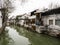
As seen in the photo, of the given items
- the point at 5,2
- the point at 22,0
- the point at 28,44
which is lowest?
the point at 28,44

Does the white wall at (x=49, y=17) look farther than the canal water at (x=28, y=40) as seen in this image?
Yes

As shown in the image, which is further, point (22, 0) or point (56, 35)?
point (22, 0)

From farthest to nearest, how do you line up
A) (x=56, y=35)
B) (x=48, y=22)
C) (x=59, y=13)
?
(x=48, y=22) < (x=59, y=13) < (x=56, y=35)

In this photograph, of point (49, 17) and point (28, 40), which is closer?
point (28, 40)

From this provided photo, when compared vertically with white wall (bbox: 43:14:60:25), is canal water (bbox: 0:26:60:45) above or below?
below

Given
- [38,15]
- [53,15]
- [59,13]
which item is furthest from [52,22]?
[38,15]

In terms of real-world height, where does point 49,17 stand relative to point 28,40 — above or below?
above

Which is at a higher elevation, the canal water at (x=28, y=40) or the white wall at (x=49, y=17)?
the white wall at (x=49, y=17)

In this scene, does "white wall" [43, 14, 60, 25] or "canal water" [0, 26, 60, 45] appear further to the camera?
"white wall" [43, 14, 60, 25]

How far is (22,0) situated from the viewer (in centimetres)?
4306

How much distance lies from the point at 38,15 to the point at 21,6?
22722 mm

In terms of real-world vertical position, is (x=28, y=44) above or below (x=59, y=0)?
below

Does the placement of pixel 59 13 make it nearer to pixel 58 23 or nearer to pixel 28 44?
pixel 58 23

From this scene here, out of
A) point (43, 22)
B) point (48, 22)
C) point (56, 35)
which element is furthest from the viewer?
point (43, 22)
